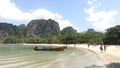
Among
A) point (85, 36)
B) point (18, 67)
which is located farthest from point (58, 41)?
point (18, 67)

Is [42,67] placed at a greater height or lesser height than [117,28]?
lesser

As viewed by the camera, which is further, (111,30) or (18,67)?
(111,30)

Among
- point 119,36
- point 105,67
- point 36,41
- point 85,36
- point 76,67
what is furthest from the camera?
point 36,41

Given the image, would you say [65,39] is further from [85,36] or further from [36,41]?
[36,41]

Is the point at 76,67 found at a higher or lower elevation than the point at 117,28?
lower

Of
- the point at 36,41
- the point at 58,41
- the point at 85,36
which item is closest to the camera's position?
the point at 85,36

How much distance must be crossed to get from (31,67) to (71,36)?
411 ft

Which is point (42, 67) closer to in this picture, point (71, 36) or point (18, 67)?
point (18, 67)

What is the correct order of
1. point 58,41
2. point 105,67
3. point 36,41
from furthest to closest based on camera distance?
point 36,41 → point 58,41 → point 105,67

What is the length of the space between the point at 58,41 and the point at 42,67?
460 feet

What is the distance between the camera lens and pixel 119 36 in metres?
107

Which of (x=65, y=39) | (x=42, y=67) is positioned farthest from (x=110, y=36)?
(x=42, y=67)

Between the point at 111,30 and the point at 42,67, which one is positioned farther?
the point at 111,30

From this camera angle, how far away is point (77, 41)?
147875 mm
